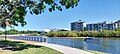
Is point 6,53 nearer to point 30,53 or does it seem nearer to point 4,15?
point 30,53

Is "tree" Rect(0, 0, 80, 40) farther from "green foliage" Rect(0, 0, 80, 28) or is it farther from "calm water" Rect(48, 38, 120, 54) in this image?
"calm water" Rect(48, 38, 120, 54)

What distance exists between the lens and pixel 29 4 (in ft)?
89.3

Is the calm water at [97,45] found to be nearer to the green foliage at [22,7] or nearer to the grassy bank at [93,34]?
the green foliage at [22,7]

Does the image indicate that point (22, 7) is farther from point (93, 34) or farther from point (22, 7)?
point (93, 34)

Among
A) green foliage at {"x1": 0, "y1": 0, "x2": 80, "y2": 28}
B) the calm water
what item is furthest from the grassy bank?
green foliage at {"x1": 0, "y1": 0, "x2": 80, "y2": 28}

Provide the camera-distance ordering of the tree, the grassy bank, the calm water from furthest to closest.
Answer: the grassy bank → the calm water → the tree

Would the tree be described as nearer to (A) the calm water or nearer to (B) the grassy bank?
(A) the calm water

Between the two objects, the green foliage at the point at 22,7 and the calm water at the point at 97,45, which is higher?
the green foliage at the point at 22,7

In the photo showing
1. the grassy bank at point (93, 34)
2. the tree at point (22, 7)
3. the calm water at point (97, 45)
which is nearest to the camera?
the tree at point (22, 7)

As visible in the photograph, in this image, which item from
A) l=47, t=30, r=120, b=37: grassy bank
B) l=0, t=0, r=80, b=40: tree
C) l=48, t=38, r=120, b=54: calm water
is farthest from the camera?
l=47, t=30, r=120, b=37: grassy bank

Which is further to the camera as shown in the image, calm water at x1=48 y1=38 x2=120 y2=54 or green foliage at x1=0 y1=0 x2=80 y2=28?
calm water at x1=48 y1=38 x2=120 y2=54

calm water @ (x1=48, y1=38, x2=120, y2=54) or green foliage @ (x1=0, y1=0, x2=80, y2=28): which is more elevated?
green foliage @ (x1=0, y1=0, x2=80, y2=28)

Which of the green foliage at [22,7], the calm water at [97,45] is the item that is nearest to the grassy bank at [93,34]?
the calm water at [97,45]

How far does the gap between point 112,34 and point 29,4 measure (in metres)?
115
